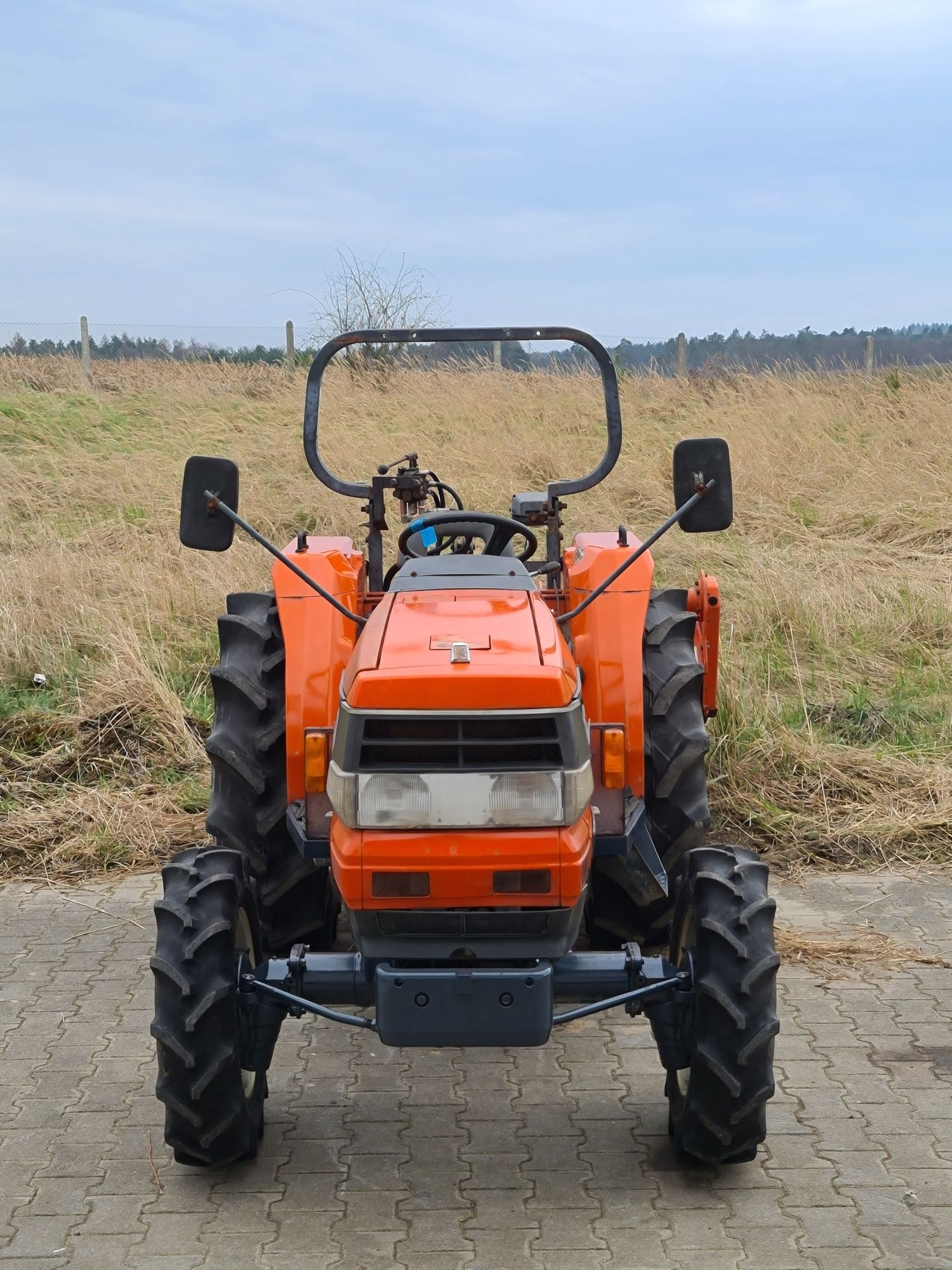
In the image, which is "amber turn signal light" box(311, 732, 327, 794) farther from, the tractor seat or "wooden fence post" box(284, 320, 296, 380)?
"wooden fence post" box(284, 320, 296, 380)

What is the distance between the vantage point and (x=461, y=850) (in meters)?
3.06

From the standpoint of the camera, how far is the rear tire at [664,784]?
4.18m

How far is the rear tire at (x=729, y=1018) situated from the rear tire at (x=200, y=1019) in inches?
40.6

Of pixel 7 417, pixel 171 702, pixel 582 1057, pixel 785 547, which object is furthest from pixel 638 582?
pixel 7 417

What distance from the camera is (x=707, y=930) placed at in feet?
10.8

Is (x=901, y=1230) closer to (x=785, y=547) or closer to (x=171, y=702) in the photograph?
(x=171, y=702)

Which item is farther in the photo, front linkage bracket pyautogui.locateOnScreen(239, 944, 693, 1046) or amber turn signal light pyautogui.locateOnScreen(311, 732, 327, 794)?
Answer: amber turn signal light pyautogui.locateOnScreen(311, 732, 327, 794)

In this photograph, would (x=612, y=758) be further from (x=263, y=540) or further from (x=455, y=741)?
(x=263, y=540)

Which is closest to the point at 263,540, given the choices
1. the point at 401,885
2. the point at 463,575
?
the point at 463,575

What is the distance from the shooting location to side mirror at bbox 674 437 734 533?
3576 mm

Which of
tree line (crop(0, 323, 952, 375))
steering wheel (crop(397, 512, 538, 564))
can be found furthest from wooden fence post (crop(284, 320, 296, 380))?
Answer: steering wheel (crop(397, 512, 538, 564))

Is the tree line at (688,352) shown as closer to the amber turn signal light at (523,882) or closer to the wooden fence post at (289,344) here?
the wooden fence post at (289,344)

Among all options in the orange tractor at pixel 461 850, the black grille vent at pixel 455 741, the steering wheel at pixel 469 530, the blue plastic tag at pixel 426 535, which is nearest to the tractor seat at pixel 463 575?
the orange tractor at pixel 461 850

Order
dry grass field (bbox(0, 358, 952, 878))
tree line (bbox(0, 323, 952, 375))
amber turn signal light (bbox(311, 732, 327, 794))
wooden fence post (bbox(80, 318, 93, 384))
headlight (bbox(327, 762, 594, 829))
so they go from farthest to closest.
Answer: wooden fence post (bbox(80, 318, 93, 384)) → tree line (bbox(0, 323, 952, 375)) → dry grass field (bbox(0, 358, 952, 878)) → amber turn signal light (bbox(311, 732, 327, 794)) → headlight (bbox(327, 762, 594, 829))
